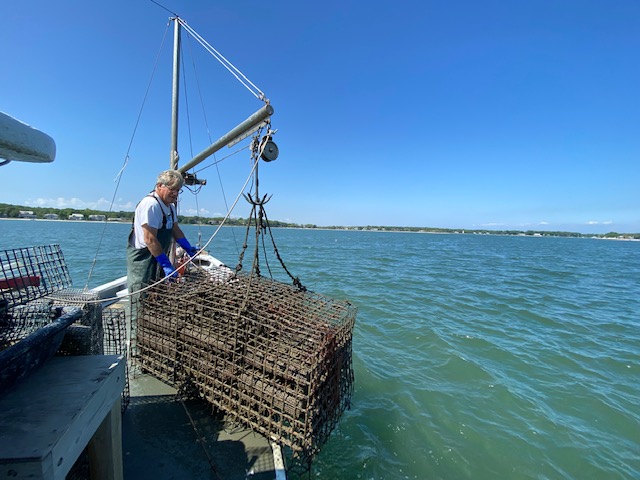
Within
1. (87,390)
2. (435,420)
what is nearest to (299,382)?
(87,390)

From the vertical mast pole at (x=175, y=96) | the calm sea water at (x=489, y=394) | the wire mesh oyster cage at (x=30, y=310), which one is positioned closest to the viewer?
the wire mesh oyster cage at (x=30, y=310)

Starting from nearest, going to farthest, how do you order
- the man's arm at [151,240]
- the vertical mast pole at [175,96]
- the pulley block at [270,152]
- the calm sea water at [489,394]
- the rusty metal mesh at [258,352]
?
1. the rusty metal mesh at [258,352]
2. the man's arm at [151,240]
3. the pulley block at [270,152]
4. the calm sea water at [489,394]
5. the vertical mast pole at [175,96]

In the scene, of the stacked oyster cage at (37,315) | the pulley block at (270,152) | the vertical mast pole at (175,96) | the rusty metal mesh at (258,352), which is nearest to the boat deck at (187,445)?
the rusty metal mesh at (258,352)

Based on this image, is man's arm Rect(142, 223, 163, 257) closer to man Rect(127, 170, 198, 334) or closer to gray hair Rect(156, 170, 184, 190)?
Result: man Rect(127, 170, 198, 334)

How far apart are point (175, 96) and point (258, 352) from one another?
7.94m

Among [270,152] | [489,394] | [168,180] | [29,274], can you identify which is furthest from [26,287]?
[489,394]

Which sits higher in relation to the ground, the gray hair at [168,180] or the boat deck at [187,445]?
the gray hair at [168,180]

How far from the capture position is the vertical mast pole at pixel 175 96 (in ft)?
26.0

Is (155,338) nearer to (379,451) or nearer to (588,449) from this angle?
(379,451)

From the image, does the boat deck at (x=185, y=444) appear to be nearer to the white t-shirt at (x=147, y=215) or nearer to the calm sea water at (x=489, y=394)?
the calm sea water at (x=489, y=394)

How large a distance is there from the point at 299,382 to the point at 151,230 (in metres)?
2.52

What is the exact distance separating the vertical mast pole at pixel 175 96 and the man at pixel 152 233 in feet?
14.5

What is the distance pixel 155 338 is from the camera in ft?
11.7

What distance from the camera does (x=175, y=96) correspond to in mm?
8250
